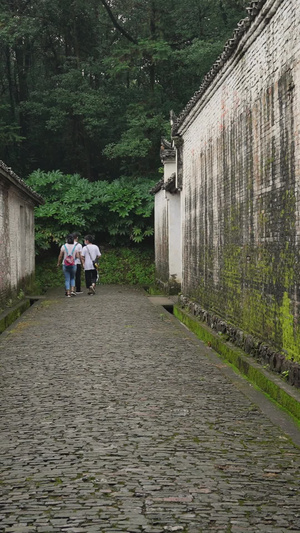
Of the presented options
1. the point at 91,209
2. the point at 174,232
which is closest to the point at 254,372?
the point at 174,232

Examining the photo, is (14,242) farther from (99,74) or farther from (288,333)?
(99,74)

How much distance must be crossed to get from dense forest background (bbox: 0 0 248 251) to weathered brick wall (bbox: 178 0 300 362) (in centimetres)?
1907

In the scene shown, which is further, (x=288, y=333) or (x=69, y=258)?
(x=69, y=258)

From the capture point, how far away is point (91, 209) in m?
33.6

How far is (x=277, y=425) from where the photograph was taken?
6715mm

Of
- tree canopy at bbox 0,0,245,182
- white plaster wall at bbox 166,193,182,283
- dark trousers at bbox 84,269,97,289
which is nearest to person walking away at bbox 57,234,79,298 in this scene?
dark trousers at bbox 84,269,97,289

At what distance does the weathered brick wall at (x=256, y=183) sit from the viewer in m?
7.88

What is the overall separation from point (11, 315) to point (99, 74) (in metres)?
24.4

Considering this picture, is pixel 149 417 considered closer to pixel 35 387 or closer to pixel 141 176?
pixel 35 387

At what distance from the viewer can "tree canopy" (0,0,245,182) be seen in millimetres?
33688

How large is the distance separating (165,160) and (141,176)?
Answer: 14.0 metres

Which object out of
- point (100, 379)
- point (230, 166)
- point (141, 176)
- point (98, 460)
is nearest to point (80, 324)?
point (230, 166)

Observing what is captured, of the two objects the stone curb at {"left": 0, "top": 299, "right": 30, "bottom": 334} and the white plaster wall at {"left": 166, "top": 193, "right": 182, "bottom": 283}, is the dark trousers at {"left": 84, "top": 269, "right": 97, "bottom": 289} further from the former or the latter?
the stone curb at {"left": 0, "top": 299, "right": 30, "bottom": 334}

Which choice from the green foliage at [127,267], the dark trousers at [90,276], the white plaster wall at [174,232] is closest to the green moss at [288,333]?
the white plaster wall at [174,232]
